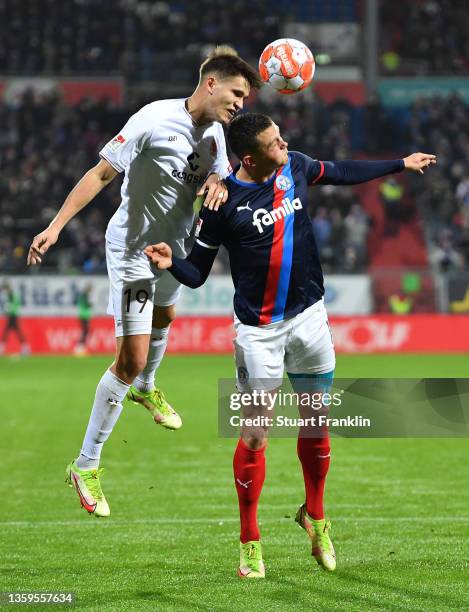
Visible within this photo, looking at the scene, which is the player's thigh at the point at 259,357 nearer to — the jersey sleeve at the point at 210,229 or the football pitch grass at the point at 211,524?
the jersey sleeve at the point at 210,229

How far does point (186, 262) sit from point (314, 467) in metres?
1.48

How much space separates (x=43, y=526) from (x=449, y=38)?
28.3 m

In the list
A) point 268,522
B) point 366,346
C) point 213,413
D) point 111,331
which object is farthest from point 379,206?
point 268,522

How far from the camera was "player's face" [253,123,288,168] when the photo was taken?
6156mm

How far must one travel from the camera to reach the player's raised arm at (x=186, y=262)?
20.1ft

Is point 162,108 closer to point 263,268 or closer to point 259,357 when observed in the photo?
point 263,268

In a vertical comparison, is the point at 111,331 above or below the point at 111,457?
below

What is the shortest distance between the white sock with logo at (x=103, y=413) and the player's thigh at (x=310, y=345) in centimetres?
123

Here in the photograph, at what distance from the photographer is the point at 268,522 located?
8.19m

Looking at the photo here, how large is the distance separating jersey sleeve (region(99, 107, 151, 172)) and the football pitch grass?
2.45m

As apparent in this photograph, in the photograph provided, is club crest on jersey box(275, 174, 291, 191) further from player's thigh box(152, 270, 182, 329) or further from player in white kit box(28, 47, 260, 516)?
player's thigh box(152, 270, 182, 329)

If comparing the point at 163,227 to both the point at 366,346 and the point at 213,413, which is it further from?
the point at 366,346

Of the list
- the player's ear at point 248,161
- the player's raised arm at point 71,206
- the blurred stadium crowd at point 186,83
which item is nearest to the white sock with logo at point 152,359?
the player's raised arm at point 71,206

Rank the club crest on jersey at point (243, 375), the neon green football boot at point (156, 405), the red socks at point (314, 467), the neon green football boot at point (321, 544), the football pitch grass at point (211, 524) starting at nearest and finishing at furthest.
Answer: the football pitch grass at point (211, 524)
the club crest on jersey at point (243, 375)
the neon green football boot at point (321, 544)
the red socks at point (314, 467)
the neon green football boot at point (156, 405)
